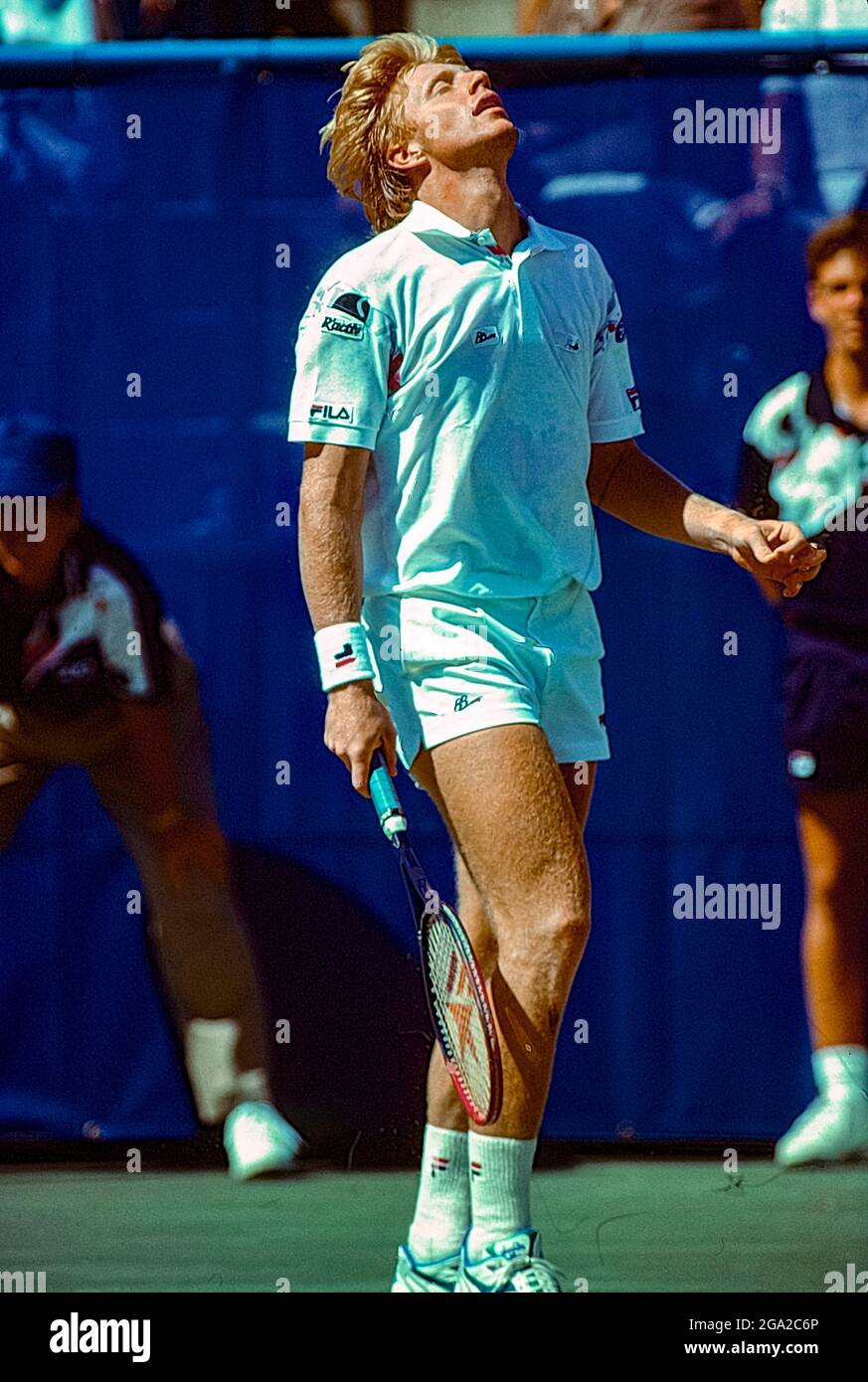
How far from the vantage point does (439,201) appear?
3.64m

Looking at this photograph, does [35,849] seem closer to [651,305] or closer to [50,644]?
[50,644]

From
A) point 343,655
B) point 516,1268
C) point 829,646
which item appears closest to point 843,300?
point 829,646

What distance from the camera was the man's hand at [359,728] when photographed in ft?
10.9

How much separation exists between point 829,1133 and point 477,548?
1399mm

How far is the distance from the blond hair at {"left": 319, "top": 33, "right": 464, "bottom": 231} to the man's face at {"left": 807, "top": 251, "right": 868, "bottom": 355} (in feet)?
2.77

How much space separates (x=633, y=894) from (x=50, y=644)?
1.28 metres

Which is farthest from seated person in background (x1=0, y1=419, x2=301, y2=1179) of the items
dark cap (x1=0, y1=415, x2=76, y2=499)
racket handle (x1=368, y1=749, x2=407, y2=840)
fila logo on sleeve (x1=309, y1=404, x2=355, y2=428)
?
racket handle (x1=368, y1=749, x2=407, y2=840)

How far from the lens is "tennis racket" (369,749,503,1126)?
328 centimetres

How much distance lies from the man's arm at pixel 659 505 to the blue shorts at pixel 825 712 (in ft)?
1.11

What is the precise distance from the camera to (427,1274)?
3.58 meters
